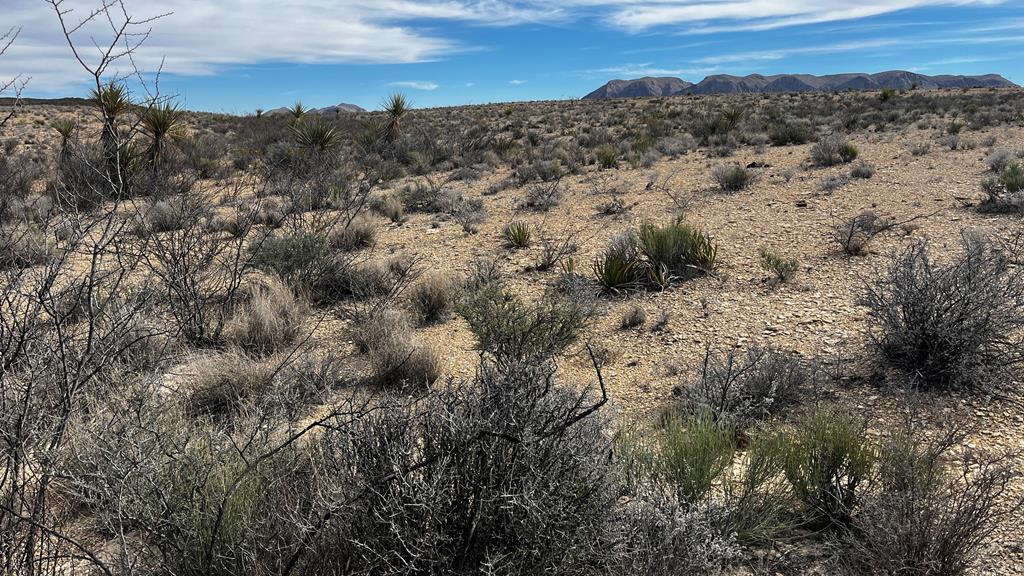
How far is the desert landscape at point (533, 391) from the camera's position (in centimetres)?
232

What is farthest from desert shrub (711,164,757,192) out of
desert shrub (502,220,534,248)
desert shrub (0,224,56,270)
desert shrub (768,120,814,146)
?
desert shrub (0,224,56,270)

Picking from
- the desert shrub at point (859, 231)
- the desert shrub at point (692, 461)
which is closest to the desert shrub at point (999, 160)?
the desert shrub at point (859, 231)

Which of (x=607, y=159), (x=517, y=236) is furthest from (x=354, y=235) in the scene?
(x=607, y=159)

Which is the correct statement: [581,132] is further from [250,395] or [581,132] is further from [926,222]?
[250,395]

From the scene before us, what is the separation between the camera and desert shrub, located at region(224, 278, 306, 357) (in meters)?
5.51

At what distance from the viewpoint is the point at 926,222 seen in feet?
26.9

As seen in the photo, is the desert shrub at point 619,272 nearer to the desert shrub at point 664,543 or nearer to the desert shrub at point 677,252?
the desert shrub at point 677,252

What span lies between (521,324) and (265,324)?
2.45 metres

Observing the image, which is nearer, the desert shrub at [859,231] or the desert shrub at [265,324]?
the desert shrub at [265,324]

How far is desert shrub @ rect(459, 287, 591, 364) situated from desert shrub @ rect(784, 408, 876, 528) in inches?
80.1

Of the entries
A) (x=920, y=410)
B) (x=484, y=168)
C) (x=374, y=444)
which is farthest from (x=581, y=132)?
(x=374, y=444)

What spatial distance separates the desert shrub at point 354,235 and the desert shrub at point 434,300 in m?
2.95

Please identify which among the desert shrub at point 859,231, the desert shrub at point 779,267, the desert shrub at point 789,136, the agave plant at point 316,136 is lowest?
the desert shrub at point 779,267

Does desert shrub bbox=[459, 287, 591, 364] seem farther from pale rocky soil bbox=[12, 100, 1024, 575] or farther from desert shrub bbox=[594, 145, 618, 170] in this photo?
desert shrub bbox=[594, 145, 618, 170]
